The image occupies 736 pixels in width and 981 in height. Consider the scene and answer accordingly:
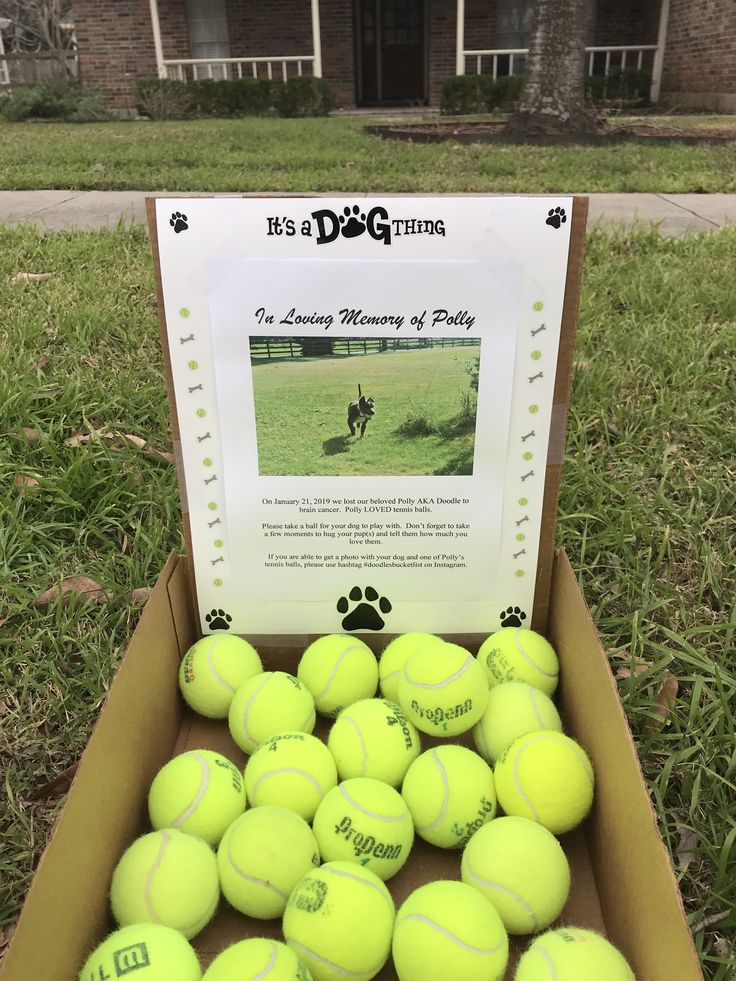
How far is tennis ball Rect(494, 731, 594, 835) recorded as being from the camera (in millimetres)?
1436

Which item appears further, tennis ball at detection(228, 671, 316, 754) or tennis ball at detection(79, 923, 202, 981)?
tennis ball at detection(228, 671, 316, 754)

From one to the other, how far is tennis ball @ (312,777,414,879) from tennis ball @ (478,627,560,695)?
0.39 m

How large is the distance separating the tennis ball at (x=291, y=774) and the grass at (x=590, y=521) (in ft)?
1.28

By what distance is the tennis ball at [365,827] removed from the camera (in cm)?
138

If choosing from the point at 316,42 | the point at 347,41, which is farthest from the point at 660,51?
the point at 316,42

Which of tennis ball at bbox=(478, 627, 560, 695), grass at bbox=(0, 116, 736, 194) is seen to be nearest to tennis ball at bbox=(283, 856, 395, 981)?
tennis ball at bbox=(478, 627, 560, 695)

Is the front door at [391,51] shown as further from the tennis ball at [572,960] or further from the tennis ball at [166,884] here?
the tennis ball at [572,960]

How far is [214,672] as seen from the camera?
5.55 ft

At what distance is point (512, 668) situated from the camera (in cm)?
170

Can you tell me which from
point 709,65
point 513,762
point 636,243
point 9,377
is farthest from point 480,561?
point 709,65

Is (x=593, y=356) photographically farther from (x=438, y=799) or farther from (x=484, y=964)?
(x=484, y=964)

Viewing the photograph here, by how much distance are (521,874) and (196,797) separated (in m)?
0.60

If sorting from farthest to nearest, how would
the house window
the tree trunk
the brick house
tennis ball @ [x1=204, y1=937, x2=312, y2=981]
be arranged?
the house window → the brick house → the tree trunk → tennis ball @ [x1=204, y1=937, x2=312, y2=981]

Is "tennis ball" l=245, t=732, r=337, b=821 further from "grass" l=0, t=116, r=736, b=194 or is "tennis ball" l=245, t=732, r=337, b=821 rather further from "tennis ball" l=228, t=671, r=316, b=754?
"grass" l=0, t=116, r=736, b=194
